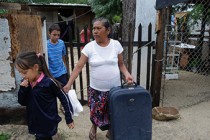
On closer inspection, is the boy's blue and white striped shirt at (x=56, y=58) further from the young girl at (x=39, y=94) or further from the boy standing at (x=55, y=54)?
the young girl at (x=39, y=94)

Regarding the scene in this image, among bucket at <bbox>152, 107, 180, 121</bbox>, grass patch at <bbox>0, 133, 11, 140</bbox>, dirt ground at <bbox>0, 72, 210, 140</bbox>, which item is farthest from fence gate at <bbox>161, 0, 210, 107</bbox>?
grass patch at <bbox>0, 133, 11, 140</bbox>

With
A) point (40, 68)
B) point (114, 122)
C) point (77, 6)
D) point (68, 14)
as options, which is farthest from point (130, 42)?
point (68, 14)

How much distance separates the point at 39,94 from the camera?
2.11 meters

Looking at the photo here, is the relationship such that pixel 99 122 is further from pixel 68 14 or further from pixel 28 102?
pixel 68 14

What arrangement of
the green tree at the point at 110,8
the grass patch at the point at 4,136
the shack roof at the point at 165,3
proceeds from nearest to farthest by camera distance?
the grass patch at the point at 4,136 → the shack roof at the point at 165,3 → the green tree at the point at 110,8

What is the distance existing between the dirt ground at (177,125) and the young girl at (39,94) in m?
0.89

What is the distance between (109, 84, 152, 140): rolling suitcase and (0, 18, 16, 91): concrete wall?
1.41 metres

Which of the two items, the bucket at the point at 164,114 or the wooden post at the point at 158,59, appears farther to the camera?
the wooden post at the point at 158,59

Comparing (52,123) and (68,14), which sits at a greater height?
(68,14)

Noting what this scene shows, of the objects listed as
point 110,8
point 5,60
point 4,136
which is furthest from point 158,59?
point 110,8

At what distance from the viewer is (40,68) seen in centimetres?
213

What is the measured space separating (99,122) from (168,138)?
1.04 m

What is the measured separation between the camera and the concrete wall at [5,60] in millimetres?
2902

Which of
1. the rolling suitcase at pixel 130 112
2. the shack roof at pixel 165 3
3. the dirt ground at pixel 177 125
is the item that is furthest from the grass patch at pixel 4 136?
the shack roof at pixel 165 3
